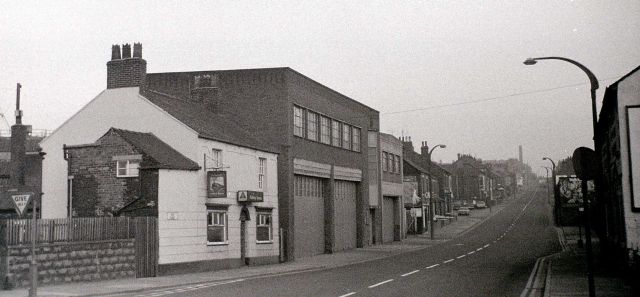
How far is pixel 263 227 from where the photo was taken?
34.1 meters

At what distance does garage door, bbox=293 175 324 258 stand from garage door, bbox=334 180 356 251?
230 cm

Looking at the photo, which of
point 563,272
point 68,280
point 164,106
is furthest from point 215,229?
point 563,272

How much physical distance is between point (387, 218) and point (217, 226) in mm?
29209

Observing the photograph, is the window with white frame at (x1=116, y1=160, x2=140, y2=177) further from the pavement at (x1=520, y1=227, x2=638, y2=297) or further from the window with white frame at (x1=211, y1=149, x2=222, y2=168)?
the pavement at (x1=520, y1=227, x2=638, y2=297)

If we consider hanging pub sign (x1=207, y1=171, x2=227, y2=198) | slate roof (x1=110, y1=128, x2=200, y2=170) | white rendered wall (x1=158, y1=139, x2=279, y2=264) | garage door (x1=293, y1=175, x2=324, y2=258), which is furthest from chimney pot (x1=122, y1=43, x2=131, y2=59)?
garage door (x1=293, y1=175, x2=324, y2=258)

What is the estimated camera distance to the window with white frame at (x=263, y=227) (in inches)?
1319

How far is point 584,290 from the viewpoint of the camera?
18359 mm

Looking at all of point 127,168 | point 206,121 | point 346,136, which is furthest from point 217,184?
point 346,136

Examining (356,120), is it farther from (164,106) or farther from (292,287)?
(292,287)

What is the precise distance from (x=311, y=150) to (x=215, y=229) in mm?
13050

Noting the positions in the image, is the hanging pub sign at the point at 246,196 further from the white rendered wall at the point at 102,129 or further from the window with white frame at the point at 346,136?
the window with white frame at the point at 346,136

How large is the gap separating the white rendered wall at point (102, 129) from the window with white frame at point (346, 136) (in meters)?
20.2

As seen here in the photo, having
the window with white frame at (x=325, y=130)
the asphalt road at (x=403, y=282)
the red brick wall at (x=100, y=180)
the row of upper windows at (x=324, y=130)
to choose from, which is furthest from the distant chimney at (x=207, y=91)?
the asphalt road at (x=403, y=282)

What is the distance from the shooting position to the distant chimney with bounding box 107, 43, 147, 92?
30375 mm
